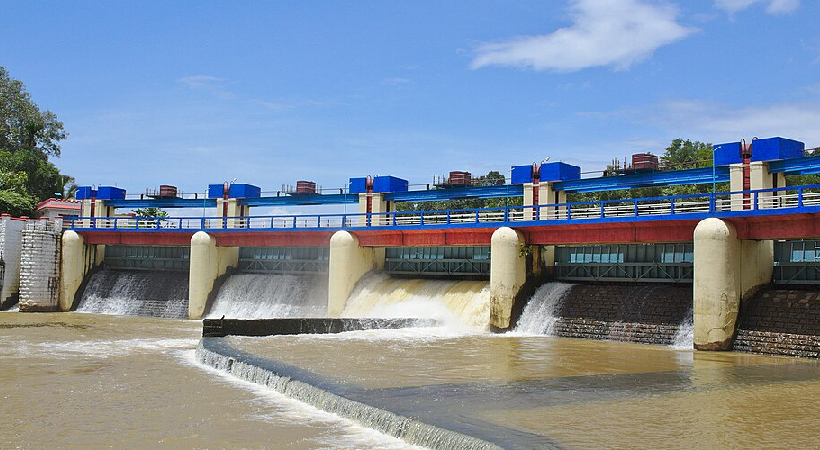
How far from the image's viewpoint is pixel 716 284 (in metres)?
23.6


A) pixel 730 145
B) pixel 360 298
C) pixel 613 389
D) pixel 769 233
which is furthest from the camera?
pixel 360 298

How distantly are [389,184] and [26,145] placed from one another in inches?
2263

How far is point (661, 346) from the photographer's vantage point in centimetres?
2480

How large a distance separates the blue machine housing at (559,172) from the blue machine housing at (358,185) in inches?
433

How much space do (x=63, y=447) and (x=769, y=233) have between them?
70.0ft

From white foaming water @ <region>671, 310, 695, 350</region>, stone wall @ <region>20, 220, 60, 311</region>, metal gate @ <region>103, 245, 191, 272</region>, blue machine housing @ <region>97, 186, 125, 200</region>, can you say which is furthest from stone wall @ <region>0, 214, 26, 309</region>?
white foaming water @ <region>671, 310, 695, 350</region>

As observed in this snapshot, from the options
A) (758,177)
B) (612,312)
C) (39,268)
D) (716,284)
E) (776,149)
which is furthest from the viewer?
(39,268)

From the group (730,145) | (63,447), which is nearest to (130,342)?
(63,447)

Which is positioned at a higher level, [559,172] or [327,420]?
[559,172]

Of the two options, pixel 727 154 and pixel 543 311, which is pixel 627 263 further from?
pixel 727 154

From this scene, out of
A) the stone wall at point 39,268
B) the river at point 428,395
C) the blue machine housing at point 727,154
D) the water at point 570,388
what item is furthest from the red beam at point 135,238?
the blue machine housing at point 727,154

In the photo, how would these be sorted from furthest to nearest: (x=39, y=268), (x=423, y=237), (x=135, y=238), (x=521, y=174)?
(x=135, y=238) → (x=39, y=268) → (x=521, y=174) → (x=423, y=237)

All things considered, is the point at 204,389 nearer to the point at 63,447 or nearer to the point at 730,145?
the point at 63,447

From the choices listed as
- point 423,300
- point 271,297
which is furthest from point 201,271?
point 423,300
